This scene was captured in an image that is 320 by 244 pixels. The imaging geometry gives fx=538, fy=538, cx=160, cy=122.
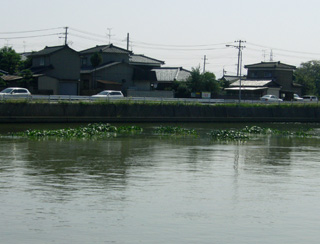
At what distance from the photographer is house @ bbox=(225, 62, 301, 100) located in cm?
8506

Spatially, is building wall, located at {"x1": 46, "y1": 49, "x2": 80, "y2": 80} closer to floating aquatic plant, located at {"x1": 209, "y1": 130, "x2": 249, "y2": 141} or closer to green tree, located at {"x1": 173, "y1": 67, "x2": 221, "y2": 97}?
green tree, located at {"x1": 173, "y1": 67, "x2": 221, "y2": 97}

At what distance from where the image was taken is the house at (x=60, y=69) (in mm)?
67938

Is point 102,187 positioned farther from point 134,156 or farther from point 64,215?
point 134,156

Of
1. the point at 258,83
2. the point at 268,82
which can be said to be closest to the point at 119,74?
the point at 258,83

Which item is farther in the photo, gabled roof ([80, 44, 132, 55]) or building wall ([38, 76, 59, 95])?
gabled roof ([80, 44, 132, 55])

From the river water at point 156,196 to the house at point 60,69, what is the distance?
3917cm

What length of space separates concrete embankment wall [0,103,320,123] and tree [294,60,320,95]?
34718 millimetres

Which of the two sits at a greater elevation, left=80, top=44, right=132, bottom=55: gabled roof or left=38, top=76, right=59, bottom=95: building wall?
left=80, top=44, right=132, bottom=55: gabled roof

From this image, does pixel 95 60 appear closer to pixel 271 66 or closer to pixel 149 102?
pixel 149 102

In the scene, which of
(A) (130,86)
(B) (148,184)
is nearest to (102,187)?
(B) (148,184)

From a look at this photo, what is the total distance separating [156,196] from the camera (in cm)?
1634

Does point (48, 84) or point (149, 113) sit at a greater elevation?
point (48, 84)

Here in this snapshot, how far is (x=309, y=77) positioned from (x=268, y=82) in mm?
30022

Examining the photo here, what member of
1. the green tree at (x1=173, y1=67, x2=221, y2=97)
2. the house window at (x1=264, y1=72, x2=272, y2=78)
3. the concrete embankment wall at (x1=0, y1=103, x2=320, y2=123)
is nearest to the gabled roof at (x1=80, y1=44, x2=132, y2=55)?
the green tree at (x1=173, y1=67, x2=221, y2=97)
